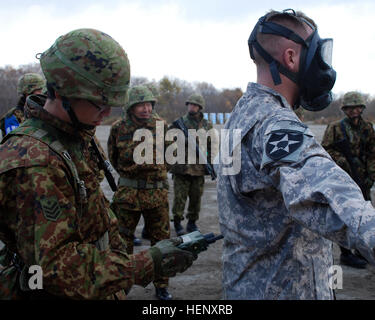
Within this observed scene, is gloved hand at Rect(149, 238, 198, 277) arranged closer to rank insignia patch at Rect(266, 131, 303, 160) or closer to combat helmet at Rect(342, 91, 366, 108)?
rank insignia patch at Rect(266, 131, 303, 160)

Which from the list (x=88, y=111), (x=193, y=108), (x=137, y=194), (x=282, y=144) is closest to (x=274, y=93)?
(x=282, y=144)

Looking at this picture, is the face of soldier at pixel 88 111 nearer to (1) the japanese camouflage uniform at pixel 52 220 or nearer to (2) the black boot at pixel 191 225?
(1) the japanese camouflage uniform at pixel 52 220

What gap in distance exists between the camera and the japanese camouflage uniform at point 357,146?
5684mm

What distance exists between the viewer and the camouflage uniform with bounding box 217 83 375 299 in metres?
1.25

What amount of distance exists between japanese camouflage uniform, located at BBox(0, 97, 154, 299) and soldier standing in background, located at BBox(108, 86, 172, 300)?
2.83 metres

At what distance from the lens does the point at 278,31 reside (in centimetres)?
178

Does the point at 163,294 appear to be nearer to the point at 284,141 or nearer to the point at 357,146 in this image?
the point at 284,141

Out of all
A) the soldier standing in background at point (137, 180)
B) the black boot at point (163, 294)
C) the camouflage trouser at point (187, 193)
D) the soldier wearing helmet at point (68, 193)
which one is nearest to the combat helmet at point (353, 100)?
the camouflage trouser at point (187, 193)

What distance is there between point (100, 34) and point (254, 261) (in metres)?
1.30

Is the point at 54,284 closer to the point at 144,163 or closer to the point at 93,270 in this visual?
the point at 93,270

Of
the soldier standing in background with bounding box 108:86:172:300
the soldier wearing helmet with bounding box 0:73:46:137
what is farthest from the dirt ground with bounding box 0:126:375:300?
the soldier wearing helmet with bounding box 0:73:46:137

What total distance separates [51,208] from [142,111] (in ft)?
11.4

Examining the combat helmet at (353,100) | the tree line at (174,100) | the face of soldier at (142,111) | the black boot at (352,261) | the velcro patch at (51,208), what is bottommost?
the black boot at (352,261)
